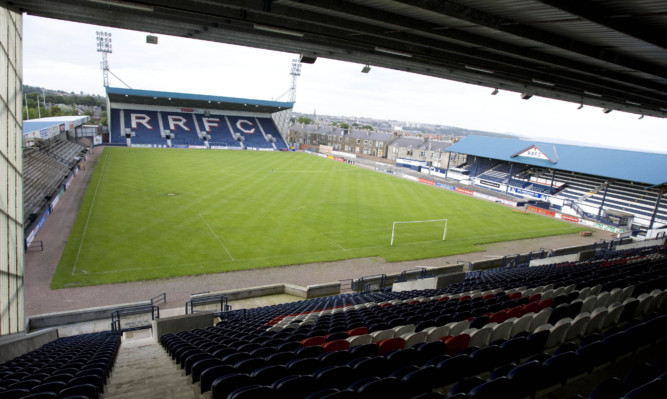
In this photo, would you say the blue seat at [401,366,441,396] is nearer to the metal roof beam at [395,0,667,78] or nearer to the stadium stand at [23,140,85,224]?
the metal roof beam at [395,0,667,78]

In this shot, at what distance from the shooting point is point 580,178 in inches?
1770

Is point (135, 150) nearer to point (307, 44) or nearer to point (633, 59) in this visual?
point (307, 44)

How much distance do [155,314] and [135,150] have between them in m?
52.4

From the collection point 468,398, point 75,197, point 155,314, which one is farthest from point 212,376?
point 75,197

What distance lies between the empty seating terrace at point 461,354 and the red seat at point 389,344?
16 millimetres

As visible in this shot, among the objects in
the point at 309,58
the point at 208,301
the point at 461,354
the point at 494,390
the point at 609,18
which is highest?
the point at 609,18

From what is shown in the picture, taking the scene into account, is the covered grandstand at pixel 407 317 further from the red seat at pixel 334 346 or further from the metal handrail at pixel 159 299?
the metal handrail at pixel 159 299

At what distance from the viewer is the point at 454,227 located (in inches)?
1189

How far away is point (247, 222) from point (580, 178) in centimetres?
4138

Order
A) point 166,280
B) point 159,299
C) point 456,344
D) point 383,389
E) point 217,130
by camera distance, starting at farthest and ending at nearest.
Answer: point 217,130 < point 166,280 < point 159,299 < point 456,344 < point 383,389

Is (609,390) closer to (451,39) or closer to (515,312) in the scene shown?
(515,312)

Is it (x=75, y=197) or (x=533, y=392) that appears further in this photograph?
(x=75, y=197)

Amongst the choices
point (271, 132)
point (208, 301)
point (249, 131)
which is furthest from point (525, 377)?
point (271, 132)

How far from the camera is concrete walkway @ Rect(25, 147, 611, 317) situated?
14.7 metres
